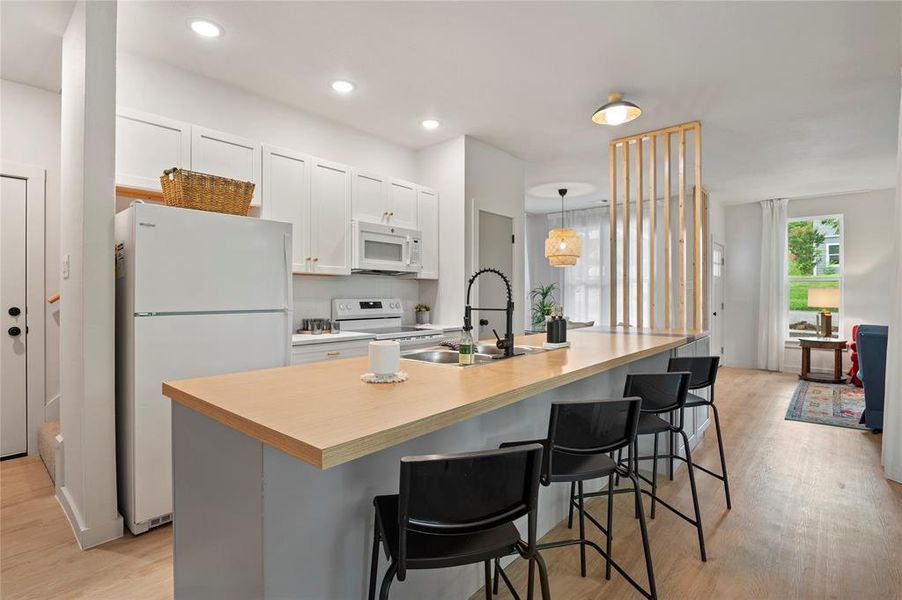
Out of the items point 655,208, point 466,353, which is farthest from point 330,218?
point 655,208

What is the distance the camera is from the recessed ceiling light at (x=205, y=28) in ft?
8.45

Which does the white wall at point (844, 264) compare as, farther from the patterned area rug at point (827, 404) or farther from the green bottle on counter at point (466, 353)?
the green bottle on counter at point (466, 353)

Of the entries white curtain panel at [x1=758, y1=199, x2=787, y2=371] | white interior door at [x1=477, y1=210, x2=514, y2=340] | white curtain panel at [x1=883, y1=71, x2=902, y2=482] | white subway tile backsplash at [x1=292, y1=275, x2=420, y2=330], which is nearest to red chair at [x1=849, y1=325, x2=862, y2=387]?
white curtain panel at [x1=758, y1=199, x2=787, y2=371]

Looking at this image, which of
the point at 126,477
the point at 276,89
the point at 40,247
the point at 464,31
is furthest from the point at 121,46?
the point at 126,477

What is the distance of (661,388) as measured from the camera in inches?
82.0

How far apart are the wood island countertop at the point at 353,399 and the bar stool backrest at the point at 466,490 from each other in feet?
0.32

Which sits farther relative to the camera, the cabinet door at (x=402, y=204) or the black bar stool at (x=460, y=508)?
the cabinet door at (x=402, y=204)

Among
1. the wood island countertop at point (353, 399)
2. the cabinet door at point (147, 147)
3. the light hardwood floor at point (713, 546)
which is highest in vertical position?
the cabinet door at point (147, 147)

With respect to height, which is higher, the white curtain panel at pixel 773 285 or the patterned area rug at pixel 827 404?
the white curtain panel at pixel 773 285

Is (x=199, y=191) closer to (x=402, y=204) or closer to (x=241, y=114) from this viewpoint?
(x=241, y=114)

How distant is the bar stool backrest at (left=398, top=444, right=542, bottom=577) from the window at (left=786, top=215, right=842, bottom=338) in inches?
304

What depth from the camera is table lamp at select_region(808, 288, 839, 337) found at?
251 inches

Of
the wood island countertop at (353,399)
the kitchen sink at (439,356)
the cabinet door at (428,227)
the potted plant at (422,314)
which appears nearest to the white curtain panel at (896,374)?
the wood island countertop at (353,399)

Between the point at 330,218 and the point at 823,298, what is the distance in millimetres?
6794
